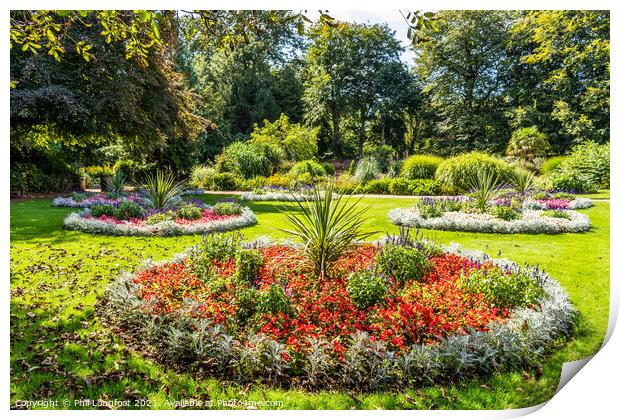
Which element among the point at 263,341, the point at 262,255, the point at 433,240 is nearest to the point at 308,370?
the point at 263,341

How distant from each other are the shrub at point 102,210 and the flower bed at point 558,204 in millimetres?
4442

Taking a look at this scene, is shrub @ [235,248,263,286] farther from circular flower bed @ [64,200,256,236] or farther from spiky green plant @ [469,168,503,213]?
spiky green plant @ [469,168,503,213]

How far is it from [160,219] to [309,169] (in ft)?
7.23

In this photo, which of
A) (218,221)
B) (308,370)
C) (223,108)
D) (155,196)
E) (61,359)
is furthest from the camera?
(155,196)

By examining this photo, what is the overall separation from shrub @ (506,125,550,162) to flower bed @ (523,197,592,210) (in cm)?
53

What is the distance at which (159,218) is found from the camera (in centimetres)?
472

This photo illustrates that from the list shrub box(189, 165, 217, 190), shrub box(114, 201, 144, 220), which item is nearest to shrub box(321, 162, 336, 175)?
shrub box(189, 165, 217, 190)

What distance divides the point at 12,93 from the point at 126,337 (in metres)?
2.31

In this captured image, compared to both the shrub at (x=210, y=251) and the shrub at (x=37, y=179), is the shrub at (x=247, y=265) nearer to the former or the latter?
the shrub at (x=210, y=251)

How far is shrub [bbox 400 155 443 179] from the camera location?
12.0ft

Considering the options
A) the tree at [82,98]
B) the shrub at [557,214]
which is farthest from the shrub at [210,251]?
the shrub at [557,214]

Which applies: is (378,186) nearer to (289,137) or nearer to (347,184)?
(347,184)
